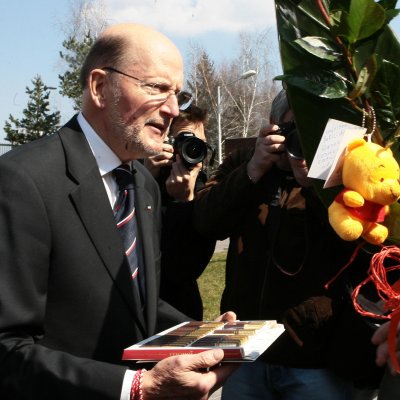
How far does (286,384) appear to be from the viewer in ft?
7.80

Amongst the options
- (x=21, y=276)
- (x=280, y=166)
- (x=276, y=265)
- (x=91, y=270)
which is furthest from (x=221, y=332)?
(x=280, y=166)

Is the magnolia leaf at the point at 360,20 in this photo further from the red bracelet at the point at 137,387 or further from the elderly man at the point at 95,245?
the red bracelet at the point at 137,387

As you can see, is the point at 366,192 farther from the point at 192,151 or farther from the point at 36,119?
the point at 36,119

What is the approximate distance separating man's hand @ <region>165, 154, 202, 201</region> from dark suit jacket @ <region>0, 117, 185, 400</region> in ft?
2.84

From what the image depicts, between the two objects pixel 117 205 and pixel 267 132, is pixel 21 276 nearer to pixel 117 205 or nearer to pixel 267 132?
pixel 117 205

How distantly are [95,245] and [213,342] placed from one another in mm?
502

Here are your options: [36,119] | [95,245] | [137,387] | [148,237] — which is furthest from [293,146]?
[36,119]

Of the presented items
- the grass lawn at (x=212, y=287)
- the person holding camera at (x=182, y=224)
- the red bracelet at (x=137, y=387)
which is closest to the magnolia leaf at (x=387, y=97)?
the red bracelet at (x=137, y=387)

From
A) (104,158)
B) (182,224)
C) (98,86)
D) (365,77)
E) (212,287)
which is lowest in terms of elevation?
(212,287)

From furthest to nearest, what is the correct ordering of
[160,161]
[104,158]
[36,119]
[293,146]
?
[36,119] < [160,161] < [293,146] < [104,158]

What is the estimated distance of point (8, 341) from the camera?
5.24ft

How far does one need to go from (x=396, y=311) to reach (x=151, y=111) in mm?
1074

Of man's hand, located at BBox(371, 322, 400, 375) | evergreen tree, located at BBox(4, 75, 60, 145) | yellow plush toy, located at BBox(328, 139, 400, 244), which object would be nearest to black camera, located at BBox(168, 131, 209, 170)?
man's hand, located at BBox(371, 322, 400, 375)

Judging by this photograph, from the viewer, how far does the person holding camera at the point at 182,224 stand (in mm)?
2619
